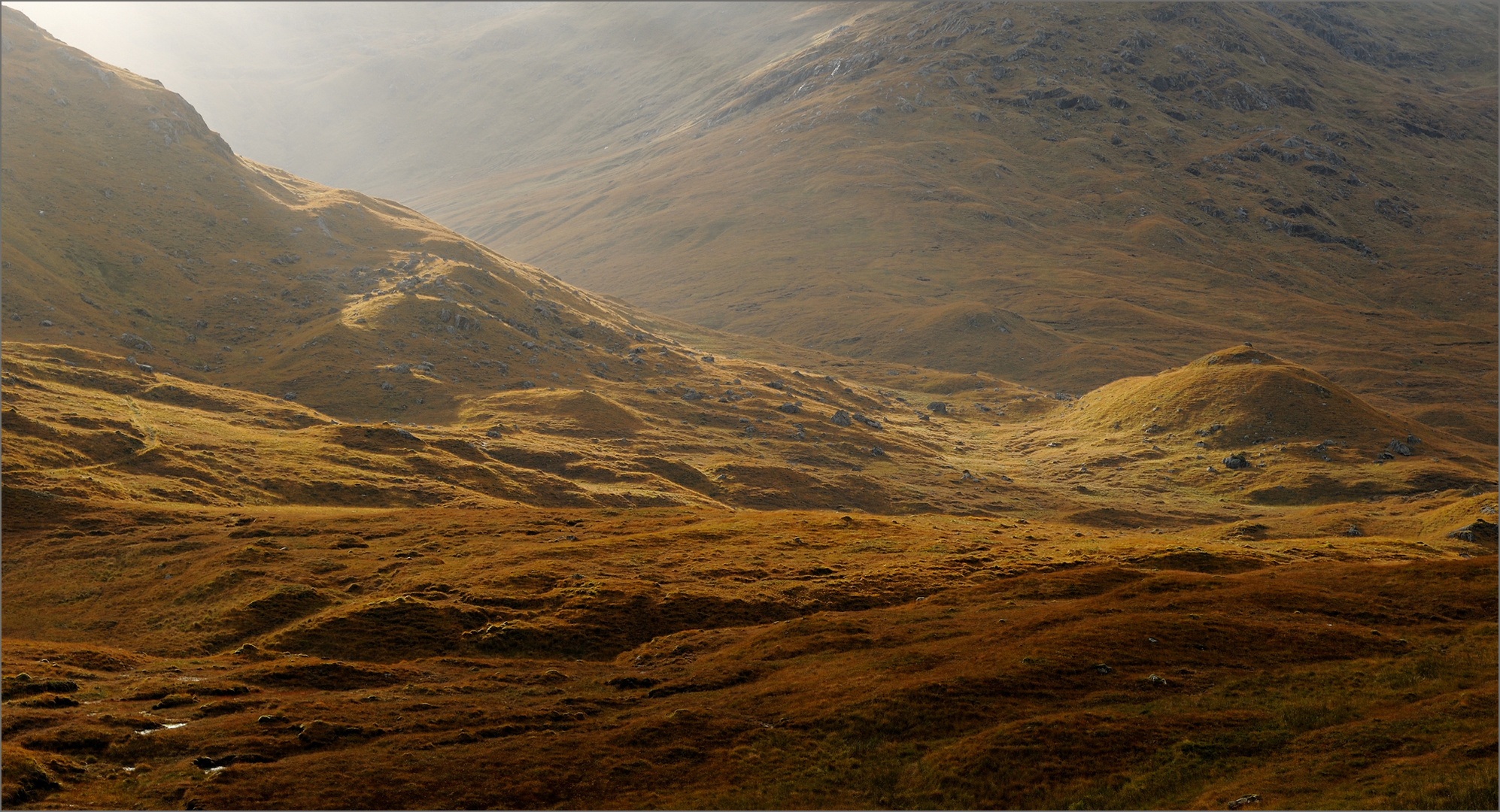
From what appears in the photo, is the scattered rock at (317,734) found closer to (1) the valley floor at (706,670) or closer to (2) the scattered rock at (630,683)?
(1) the valley floor at (706,670)

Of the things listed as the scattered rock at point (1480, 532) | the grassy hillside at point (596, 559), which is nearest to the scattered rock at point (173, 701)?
the grassy hillside at point (596, 559)

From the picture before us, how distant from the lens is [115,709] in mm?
44688

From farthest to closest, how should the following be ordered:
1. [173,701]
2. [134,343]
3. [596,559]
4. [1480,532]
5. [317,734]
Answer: [134,343] < [1480,532] < [596,559] < [173,701] < [317,734]

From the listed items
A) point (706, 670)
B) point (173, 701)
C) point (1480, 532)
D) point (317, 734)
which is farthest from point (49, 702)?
point (1480, 532)

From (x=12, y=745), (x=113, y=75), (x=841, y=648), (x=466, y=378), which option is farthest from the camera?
(x=113, y=75)

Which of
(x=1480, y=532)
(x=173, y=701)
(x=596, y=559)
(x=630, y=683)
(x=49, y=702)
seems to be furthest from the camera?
(x=1480, y=532)

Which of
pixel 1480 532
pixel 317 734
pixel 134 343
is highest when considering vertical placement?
pixel 134 343

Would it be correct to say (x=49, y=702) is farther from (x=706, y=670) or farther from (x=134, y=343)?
(x=134, y=343)

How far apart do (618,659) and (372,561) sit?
25118 mm

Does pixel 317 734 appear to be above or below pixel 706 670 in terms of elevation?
above

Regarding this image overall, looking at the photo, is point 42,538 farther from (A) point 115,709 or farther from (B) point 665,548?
(B) point 665,548

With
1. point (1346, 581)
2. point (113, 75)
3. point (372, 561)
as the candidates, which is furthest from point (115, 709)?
point (113, 75)

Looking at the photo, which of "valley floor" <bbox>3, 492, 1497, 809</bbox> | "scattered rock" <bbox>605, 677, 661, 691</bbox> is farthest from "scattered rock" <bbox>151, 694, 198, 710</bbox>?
"scattered rock" <bbox>605, 677, 661, 691</bbox>

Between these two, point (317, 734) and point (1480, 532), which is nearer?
point (317, 734)
